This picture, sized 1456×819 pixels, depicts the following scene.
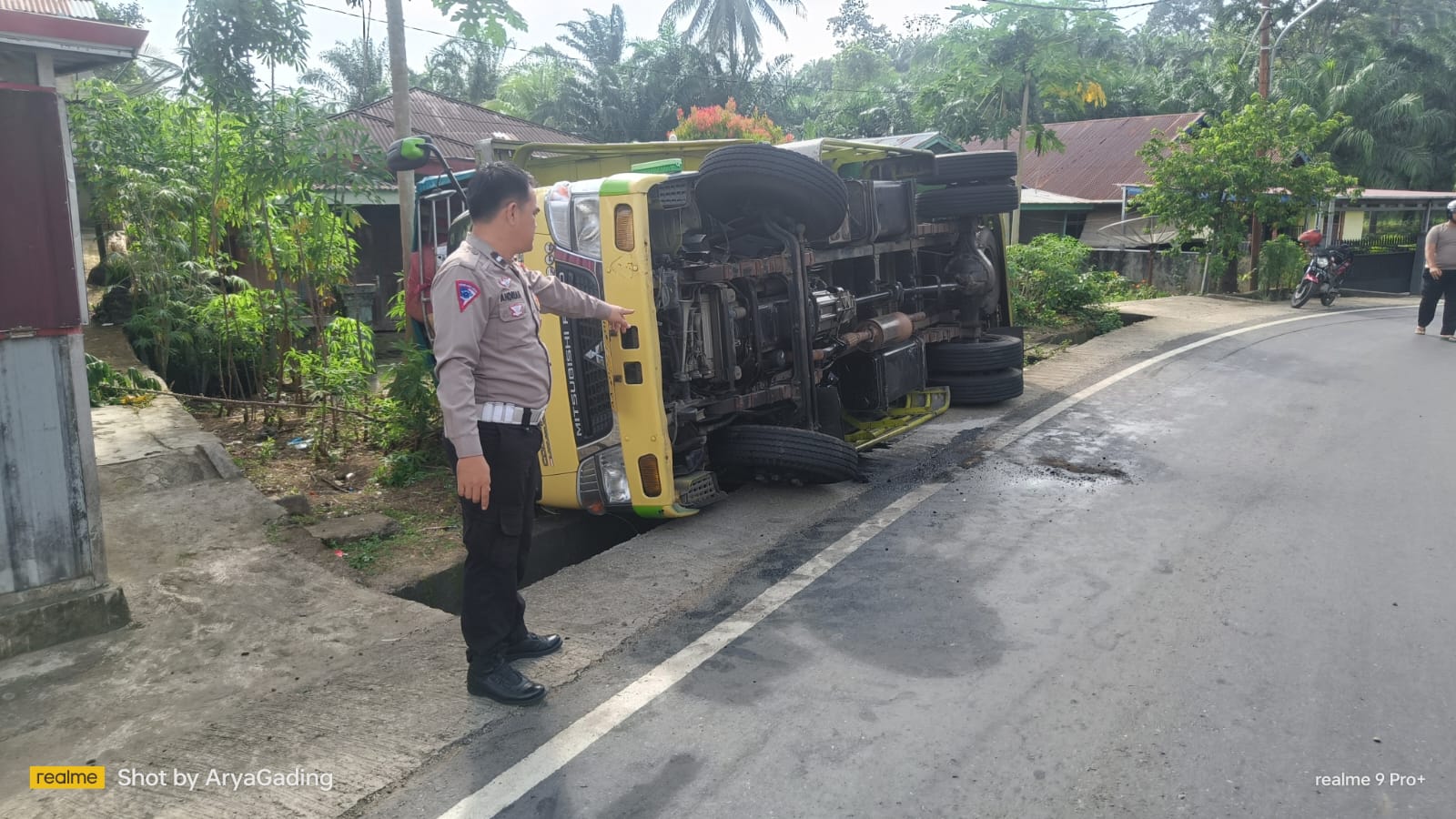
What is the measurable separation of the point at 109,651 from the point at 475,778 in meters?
2.08

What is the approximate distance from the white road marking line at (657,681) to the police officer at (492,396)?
30 cm

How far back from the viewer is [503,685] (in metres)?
3.77

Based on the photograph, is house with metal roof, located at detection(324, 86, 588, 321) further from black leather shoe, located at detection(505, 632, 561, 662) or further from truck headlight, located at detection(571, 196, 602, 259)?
black leather shoe, located at detection(505, 632, 561, 662)

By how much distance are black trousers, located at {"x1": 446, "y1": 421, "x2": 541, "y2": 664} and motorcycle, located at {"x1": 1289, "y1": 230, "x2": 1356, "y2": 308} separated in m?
16.4

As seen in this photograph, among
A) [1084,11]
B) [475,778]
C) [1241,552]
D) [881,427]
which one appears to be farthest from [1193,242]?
[475,778]

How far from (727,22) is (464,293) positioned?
40.1 m

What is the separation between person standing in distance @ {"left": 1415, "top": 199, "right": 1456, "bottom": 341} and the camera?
12656 mm

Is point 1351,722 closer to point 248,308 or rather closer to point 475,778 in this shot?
point 475,778

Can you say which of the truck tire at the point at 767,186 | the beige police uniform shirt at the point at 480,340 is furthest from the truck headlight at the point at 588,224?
the beige police uniform shirt at the point at 480,340

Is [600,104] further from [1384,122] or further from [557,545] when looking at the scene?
[557,545]

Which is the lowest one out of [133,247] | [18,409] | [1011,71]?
[18,409]

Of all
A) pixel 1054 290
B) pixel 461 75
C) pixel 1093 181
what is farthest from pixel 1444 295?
pixel 461 75

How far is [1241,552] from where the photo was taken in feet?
16.8

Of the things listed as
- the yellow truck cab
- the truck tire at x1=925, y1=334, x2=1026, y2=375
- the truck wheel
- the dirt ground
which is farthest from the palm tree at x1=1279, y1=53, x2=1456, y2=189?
the dirt ground
